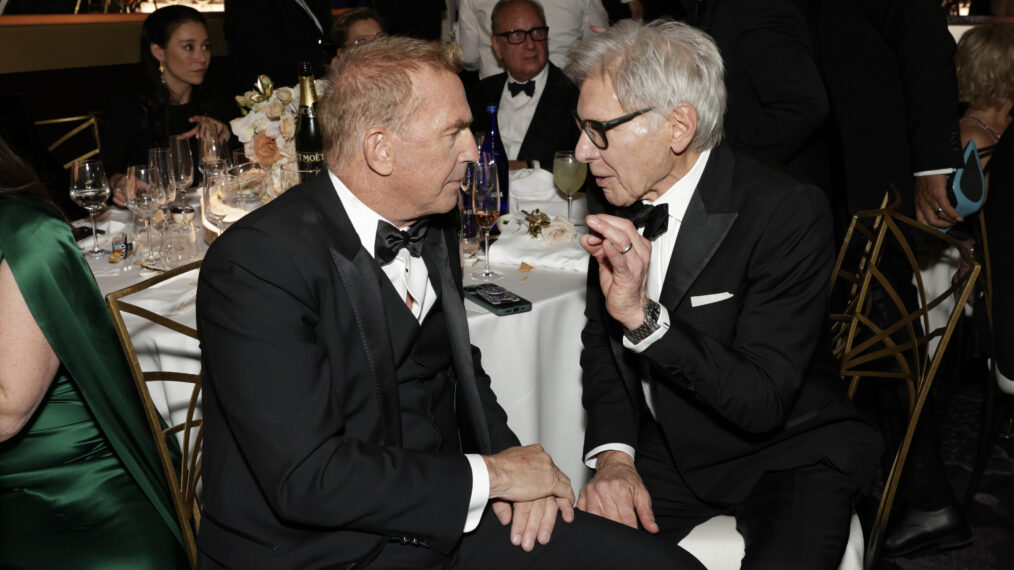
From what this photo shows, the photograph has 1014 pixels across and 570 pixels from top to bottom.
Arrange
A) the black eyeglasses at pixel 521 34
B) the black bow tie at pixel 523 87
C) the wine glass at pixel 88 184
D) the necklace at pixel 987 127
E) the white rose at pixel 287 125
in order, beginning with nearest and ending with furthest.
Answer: the wine glass at pixel 88 184 < the white rose at pixel 287 125 < the necklace at pixel 987 127 < the black eyeglasses at pixel 521 34 < the black bow tie at pixel 523 87

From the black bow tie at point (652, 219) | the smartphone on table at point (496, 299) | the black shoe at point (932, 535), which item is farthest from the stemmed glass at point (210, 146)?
the black shoe at point (932, 535)

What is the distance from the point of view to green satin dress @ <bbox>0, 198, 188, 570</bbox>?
1.59 m

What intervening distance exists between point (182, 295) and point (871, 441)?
174cm

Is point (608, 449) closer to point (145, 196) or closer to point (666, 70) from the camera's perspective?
point (666, 70)

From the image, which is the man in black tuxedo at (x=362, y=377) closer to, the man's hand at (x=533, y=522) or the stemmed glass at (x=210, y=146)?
the man's hand at (x=533, y=522)

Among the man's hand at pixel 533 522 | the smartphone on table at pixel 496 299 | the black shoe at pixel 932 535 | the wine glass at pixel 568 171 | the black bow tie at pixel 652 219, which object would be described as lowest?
the black shoe at pixel 932 535

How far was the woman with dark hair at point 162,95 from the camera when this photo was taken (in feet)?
13.0

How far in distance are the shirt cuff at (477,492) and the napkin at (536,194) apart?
5.37 feet

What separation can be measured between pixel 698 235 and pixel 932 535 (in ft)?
5.16

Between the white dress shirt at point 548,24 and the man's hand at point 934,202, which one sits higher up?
the white dress shirt at point 548,24

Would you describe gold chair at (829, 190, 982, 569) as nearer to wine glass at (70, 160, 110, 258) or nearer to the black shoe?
the black shoe

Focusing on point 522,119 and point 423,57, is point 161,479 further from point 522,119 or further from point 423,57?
point 522,119

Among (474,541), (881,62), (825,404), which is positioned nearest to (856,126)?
(881,62)

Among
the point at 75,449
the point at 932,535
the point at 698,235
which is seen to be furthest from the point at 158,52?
the point at 932,535
